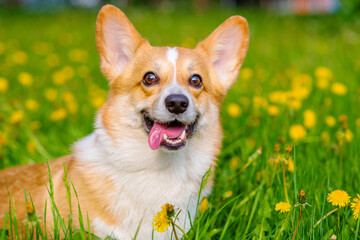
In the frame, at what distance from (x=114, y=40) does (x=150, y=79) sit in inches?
16.7

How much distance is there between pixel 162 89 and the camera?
2285mm

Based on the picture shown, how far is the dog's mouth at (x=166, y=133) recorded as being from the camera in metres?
2.18

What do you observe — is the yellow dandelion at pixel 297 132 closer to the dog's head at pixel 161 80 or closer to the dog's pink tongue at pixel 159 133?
the dog's head at pixel 161 80

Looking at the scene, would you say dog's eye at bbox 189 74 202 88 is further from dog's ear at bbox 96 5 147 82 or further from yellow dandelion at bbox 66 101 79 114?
yellow dandelion at bbox 66 101 79 114

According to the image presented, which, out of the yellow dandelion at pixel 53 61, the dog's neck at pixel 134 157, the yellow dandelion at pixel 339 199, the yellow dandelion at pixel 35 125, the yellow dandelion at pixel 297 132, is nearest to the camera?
the yellow dandelion at pixel 339 199

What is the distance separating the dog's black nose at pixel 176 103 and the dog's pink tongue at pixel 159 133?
0.14m

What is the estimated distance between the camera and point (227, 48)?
2.81m

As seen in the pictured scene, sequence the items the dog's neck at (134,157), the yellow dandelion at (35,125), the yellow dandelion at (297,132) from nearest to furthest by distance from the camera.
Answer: the dog's neck at (134,157) < the yellow dandelion at (297,132) < the yellow dandelion at (35,125)

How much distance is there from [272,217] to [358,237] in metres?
0.43

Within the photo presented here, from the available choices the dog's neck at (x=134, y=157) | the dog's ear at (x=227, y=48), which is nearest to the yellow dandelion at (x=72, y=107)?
the dog's neck at (x=134, y=157)

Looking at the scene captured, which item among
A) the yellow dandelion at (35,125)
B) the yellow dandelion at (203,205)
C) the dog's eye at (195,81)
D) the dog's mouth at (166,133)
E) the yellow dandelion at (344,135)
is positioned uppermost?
the dog's eye at (195,81)

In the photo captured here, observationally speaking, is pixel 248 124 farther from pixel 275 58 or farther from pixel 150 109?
pixel 275 58

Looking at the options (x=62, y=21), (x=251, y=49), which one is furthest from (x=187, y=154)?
(x=62, y=21)

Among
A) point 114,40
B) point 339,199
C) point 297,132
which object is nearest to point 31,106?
point 114,40
